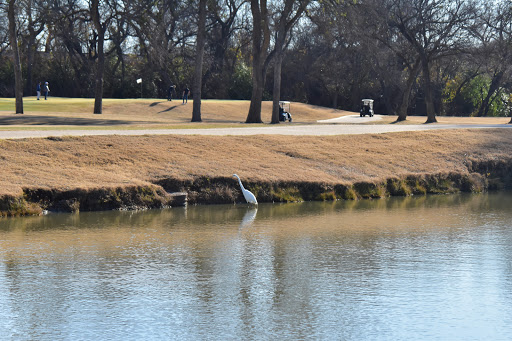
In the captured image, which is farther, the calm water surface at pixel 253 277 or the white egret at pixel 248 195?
the white egret at pixel 248 195

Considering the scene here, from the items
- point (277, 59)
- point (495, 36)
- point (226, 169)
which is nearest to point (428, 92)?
point (495, 36)

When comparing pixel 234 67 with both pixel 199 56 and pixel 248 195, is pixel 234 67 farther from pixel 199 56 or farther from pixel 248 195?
pixel 248 195

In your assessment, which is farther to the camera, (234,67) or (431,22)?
(234,67)

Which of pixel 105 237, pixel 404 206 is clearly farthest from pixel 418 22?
pixel 105 237

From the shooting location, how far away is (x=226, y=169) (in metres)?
23.2

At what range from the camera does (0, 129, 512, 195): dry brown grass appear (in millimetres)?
21000

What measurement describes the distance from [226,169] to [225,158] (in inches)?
61.9

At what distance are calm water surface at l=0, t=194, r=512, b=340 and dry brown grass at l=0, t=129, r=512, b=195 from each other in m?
2.53

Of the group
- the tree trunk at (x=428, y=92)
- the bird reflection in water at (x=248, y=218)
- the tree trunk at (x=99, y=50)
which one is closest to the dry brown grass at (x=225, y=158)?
the bird reflection in water at (x=248, y=218)

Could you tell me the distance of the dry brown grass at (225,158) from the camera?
21.0 metres

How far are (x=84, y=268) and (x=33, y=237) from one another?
3.43 m

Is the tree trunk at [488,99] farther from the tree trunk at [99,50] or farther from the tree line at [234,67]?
the tree trunk at [99,50]

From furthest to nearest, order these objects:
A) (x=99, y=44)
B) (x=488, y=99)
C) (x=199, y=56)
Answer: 1. (x=488, y=99)
2. (x=99, y=44)
3. (x=199, y=56)

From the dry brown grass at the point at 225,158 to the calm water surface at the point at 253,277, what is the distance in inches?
99.6
